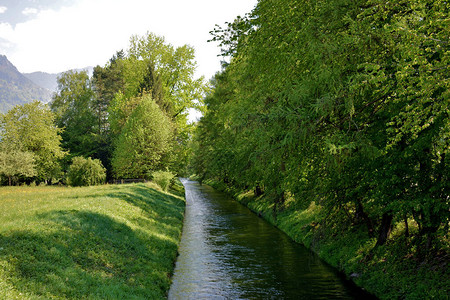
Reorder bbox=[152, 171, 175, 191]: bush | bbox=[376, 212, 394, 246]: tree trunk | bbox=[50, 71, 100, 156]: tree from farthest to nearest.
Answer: bbox=[50, 71, 100, 156]: tree
bbox=[152, 171, 175, 191]: bush
bbox=[376, 212, 394, 246]: tree trunk

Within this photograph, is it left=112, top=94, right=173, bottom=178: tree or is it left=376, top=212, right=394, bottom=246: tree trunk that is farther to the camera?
left=112, top=94, right=173, bottom=178: tree

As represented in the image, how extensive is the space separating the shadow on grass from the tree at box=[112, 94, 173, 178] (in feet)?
73.4

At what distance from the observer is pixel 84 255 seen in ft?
37.9

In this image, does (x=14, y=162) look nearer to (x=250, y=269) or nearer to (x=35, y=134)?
(x=35, y=134)

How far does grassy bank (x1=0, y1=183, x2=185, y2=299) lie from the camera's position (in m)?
8.55

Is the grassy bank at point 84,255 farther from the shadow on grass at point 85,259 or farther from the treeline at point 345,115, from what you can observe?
the treeline at point 345,115

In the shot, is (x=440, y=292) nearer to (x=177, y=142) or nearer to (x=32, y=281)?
(x=32, y=281)

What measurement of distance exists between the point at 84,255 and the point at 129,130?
29104 mm

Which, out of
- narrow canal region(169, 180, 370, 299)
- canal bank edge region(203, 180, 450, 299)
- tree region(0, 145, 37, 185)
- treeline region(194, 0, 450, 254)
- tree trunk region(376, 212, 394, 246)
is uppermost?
treeline region(194, 0, 450, 254)

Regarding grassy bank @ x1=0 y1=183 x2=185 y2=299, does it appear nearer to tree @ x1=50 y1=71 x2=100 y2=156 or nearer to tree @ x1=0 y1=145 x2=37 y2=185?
tree @ x1=0 y1=145 x2=37 y2=185

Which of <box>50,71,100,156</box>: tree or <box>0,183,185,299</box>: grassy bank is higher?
<box>50,71,100,156</box>: tree

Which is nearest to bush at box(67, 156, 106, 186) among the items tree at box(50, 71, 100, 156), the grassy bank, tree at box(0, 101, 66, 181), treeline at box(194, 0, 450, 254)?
tree at box(0, 101, 66, 181)

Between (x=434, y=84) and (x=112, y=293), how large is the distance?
10.1m

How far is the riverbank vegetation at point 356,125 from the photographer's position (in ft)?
28.0
